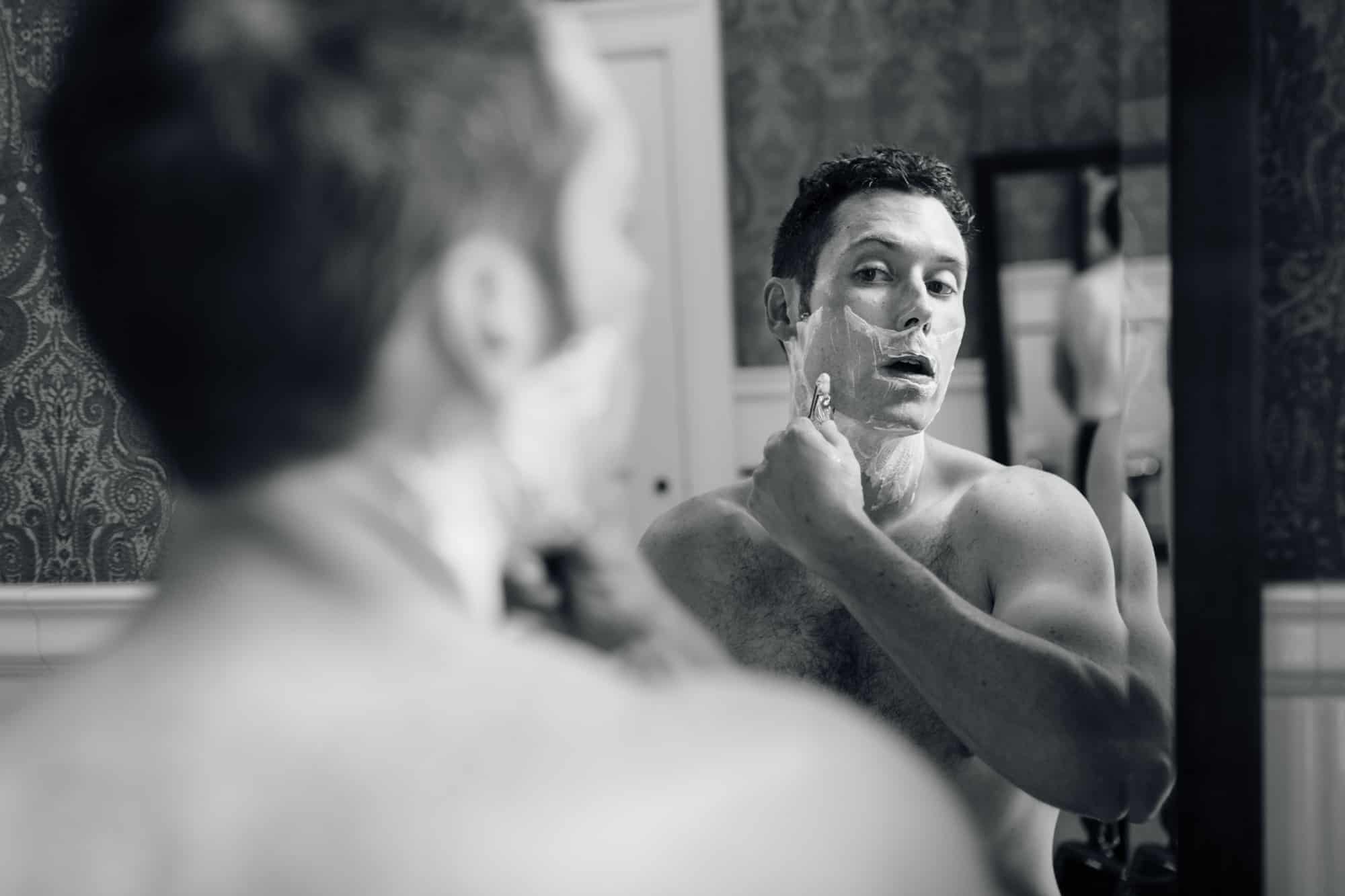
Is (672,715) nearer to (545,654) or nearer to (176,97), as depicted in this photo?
(545,654)

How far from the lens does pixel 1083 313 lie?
2.25ft

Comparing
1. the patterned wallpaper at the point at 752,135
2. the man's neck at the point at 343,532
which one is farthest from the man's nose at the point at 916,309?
the patterned wallpaper at the point at 752,135

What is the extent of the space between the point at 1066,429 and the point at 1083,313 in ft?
1.09

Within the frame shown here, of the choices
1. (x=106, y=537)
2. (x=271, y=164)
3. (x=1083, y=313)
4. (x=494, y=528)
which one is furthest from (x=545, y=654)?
(x=106, y=537)

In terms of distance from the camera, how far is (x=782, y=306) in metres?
0.64

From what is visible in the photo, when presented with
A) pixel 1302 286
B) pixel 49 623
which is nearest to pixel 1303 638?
pixel 1302 286

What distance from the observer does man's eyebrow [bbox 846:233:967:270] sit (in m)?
0.58

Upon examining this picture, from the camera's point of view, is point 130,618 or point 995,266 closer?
point 130,618

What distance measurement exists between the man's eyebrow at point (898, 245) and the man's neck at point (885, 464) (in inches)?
3.4

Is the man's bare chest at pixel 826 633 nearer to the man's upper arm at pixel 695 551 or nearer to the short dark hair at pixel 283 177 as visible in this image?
the man's upper arm at pixel 695 551

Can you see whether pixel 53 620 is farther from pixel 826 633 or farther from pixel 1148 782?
pixel 1148 782

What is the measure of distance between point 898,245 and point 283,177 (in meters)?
0.37

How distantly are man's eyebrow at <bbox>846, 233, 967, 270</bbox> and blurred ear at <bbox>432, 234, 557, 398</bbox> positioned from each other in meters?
0.32

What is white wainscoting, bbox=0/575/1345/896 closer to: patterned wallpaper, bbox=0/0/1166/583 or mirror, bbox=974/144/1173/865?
mirror, bbox=974/144/1173/865
